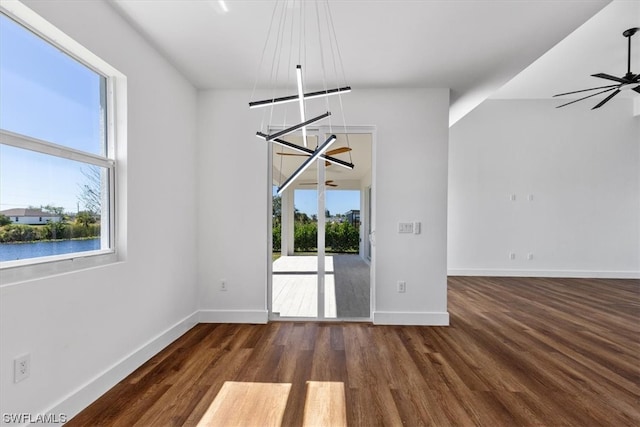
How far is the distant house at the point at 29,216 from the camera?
1.60m

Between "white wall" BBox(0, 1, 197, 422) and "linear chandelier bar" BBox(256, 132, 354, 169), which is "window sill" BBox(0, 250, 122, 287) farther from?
"linear chandelier bar" BBox(256, 132, 354, 169)

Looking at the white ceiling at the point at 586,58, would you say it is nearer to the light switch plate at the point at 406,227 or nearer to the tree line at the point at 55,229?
the light switch plate at the point at 406,227

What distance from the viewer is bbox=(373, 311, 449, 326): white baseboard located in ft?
11.4

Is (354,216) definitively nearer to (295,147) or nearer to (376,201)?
(376,201)

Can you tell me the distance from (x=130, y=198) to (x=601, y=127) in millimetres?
8436

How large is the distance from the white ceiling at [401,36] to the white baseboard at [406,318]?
2717mm

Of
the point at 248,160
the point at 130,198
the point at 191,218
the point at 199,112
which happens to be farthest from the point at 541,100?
the point at 130,198

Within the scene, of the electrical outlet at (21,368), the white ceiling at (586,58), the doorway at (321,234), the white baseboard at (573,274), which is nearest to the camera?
the electrical outlet at (21,368)

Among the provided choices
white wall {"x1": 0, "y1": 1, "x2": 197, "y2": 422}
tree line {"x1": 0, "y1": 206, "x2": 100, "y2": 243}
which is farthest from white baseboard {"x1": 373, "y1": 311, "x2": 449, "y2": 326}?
tree line {"x1": 0, "y1": 206, "x2": 100, "y2": 243}

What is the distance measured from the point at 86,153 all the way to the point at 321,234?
8.02 ft

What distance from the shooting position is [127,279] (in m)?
2.33

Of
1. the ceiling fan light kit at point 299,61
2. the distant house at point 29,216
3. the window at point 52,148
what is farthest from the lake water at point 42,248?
the ceiling fan light kit at point 299,61

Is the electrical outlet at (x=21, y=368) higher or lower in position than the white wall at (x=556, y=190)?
lower

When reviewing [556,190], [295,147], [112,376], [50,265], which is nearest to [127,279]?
[50,265]
